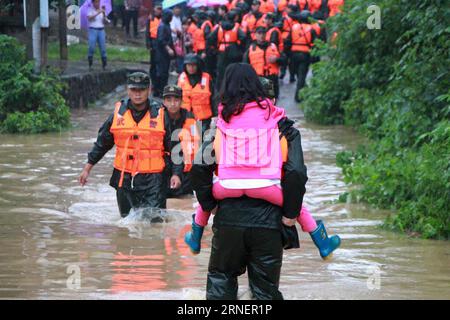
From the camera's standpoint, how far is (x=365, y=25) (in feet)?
58.4

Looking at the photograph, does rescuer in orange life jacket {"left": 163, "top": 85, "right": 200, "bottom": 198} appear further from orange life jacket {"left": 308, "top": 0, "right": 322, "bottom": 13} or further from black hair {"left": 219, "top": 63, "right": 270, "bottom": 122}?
orange life jacket {"left": 308, "top": 0, "right": 322, "bottom": 13}

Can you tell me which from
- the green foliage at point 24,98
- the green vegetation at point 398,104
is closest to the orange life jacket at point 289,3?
the green vegetation at point 398,104

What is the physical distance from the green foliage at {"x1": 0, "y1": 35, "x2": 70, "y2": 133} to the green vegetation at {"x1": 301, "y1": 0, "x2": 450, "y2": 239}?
489cm

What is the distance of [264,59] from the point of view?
2280 cm

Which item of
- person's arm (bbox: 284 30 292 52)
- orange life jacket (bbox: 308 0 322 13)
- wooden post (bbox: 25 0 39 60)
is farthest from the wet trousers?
orange life jacket (bbox: 308 0 322 13)

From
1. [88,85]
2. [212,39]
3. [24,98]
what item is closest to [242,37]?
[212,39]

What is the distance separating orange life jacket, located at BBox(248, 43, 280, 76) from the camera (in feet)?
74.7

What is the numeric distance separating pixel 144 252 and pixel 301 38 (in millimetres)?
15072

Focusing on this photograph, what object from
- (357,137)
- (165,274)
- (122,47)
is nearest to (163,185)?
(165,274)

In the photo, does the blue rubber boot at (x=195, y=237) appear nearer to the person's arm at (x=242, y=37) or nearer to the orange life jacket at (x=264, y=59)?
the orange life jacket at (x=264, y=59)

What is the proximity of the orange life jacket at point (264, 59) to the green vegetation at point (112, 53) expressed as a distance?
20.0ft

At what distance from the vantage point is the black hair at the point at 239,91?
6840 mm

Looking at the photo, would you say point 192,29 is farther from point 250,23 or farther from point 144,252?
point 144,252
